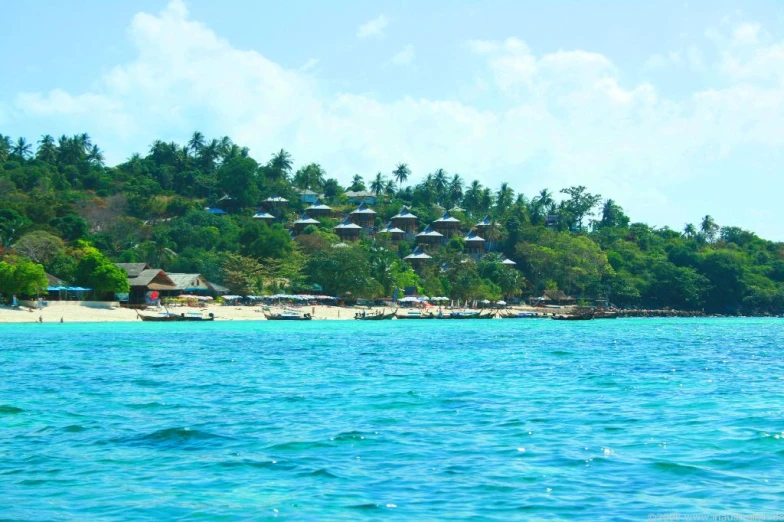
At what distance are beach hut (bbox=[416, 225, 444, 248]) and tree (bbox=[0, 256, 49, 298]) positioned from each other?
182 ft

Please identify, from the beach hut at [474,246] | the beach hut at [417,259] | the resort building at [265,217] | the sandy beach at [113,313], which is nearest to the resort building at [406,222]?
the beach hut at [474,246]

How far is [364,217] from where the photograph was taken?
364ft

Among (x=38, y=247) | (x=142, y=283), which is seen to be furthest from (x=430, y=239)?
(x=38, y=247)

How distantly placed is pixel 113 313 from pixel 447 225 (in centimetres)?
5503

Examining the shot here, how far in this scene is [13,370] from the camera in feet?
90.3

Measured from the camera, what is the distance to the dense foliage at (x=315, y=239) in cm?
8069

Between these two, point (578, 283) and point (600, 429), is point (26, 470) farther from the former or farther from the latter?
point (578, 283)

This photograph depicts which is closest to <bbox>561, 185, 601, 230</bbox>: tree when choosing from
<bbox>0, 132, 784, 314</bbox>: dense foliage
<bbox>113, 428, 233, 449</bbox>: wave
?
<bbox>0, 132, 784, 314</bbox>: dense foliage

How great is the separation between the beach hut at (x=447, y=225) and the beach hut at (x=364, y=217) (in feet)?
27.7

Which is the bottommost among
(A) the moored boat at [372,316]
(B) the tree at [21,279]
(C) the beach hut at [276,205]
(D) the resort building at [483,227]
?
(A) the moored boat at [372,316]

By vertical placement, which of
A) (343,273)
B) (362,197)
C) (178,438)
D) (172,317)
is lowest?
(178,438)

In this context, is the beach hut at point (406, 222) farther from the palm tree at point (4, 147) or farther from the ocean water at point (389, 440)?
the ocean water at point (389, 440)

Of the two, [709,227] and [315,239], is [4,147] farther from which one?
[709,227]

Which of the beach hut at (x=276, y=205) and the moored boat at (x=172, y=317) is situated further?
the beach hut at (x=276, y=205)
